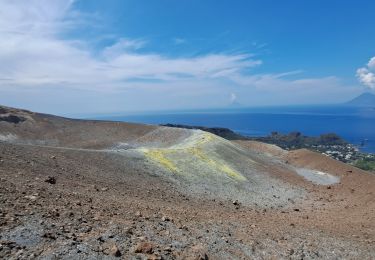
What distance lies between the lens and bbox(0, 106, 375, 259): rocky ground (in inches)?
332

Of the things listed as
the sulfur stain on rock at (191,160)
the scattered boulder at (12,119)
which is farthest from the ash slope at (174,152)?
the scattered boulder at (12,119)

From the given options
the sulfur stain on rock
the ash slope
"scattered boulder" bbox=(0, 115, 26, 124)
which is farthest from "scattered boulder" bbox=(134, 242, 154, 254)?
"scattered boulder" bbox=(0, 115, 26, 124)

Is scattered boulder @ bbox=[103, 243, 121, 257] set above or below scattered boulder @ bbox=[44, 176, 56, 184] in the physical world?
below

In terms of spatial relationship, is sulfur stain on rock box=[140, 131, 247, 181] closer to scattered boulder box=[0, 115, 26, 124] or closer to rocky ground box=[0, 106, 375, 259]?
rocky ground box=[0, 106, 375, 259]

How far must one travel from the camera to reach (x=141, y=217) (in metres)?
11.4

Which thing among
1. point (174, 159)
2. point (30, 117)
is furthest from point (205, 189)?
point (30, 117)

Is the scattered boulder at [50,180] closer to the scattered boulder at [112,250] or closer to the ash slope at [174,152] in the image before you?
the scattered boulder at [112,250]

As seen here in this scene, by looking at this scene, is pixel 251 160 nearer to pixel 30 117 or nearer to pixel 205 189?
pixel 205 189

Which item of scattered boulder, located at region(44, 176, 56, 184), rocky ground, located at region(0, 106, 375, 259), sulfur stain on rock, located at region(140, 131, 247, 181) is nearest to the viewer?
rocky ground, located at region(0, 106, 375, 259)

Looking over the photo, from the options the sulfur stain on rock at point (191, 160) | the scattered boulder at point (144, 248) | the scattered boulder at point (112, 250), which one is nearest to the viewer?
the scattered boulder at point (112, 250)

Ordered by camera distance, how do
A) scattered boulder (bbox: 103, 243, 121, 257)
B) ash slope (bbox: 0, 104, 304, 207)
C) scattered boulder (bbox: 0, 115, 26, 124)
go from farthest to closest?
scattered boulder (bbox: 0, 115, 26, 124) → ash slope (bbox: 0, 104, 304, 207) → scattered boulder (bbox: 103, 243, 121, 257)

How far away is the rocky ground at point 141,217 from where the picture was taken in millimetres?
8422

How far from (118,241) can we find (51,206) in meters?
2.47

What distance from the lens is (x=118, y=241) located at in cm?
880
